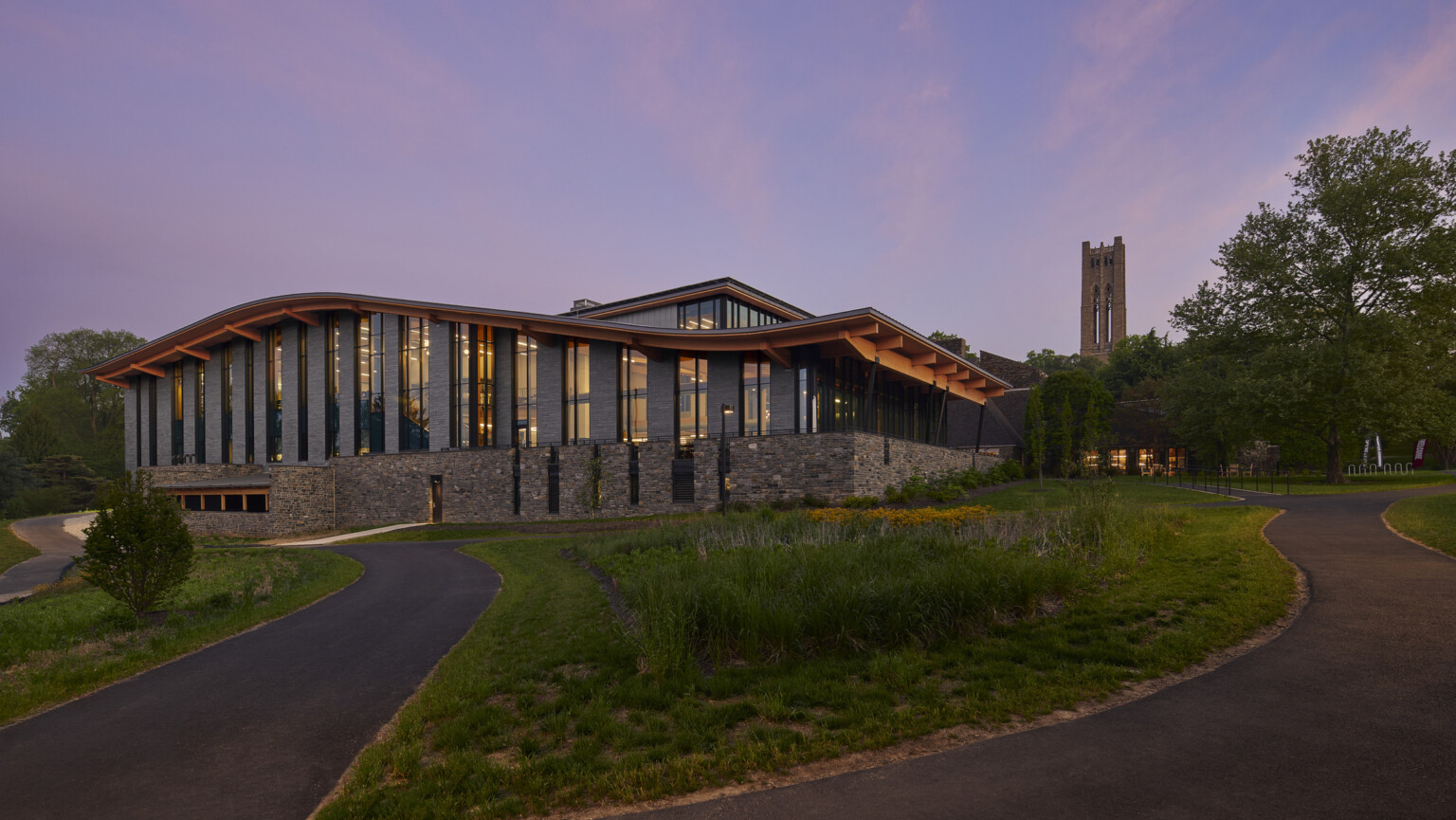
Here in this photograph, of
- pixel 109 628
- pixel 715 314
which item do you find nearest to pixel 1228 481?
pixel 715 314

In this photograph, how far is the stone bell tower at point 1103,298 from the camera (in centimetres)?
11231

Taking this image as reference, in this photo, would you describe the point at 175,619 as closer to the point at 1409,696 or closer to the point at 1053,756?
the point at 1053,756

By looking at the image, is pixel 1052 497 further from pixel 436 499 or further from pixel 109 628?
pixel 436 499

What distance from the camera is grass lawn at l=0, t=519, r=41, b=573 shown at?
25.3 m

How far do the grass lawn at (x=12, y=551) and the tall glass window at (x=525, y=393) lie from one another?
67.9ft

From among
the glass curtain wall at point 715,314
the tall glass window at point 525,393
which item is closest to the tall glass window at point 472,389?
the tall glass window at point 525,393

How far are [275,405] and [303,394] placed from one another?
2.95 m

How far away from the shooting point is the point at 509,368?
3872cm

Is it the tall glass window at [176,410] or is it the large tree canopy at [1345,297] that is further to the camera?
the tall glass window at [176,410]

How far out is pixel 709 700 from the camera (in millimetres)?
6457

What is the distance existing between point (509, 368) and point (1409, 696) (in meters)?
38.7

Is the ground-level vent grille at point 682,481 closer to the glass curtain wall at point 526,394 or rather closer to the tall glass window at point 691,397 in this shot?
the tall glass window at point 691,397

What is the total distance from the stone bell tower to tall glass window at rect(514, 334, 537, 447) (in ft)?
346

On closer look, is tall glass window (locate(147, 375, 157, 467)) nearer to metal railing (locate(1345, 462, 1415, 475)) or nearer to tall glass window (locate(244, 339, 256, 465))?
tall glass window (locate(244, 339, 256, 465))
